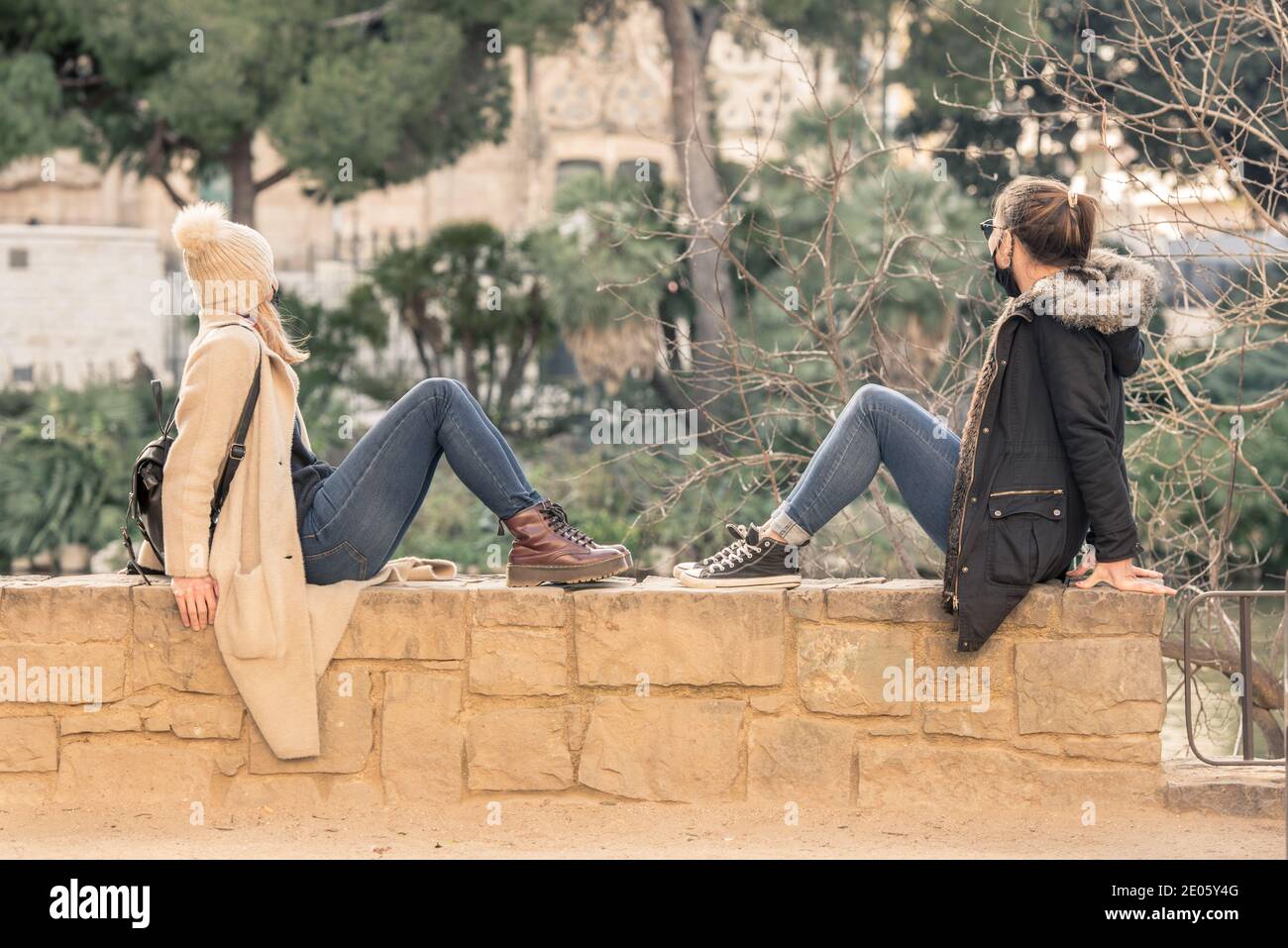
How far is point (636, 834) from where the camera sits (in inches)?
181

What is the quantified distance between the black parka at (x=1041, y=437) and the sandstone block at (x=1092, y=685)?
201 mm

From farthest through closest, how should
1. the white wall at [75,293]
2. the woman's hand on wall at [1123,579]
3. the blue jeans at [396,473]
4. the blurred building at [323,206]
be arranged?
the blurred building at [323,206] → the white wall at [75,293] → the blue jeans at [396,473] → the woman's hand on wall at [1123,579]

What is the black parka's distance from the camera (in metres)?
4.41

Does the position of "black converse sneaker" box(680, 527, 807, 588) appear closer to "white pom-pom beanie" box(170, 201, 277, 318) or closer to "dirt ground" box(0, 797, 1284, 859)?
"dirt ground" box(0, 797, 1284, 859)

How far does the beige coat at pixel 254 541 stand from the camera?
4.51 meters

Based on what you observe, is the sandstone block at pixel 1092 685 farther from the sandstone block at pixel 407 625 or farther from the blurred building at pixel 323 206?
the blurred building at pixel 323 206

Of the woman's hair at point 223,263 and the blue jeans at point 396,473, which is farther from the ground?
the woman's hair at point 223,263

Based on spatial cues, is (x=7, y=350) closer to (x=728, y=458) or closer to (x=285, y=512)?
(x=728, y=458)

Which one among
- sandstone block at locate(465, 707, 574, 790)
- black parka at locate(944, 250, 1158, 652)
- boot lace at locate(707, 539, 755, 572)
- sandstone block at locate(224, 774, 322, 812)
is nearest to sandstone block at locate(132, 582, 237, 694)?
sandstone block at locate(224, 774, 322, 812)

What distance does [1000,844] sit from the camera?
4418mm

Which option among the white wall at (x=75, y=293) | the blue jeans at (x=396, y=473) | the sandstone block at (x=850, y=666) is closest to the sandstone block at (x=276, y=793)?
the blue jeans at (x=396, y=473)

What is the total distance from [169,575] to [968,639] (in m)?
2.20

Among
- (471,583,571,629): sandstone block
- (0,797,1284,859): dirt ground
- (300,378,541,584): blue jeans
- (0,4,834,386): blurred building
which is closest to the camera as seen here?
(0,797,1284,859): dirt ground

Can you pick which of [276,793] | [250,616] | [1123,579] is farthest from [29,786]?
[1123,579]
